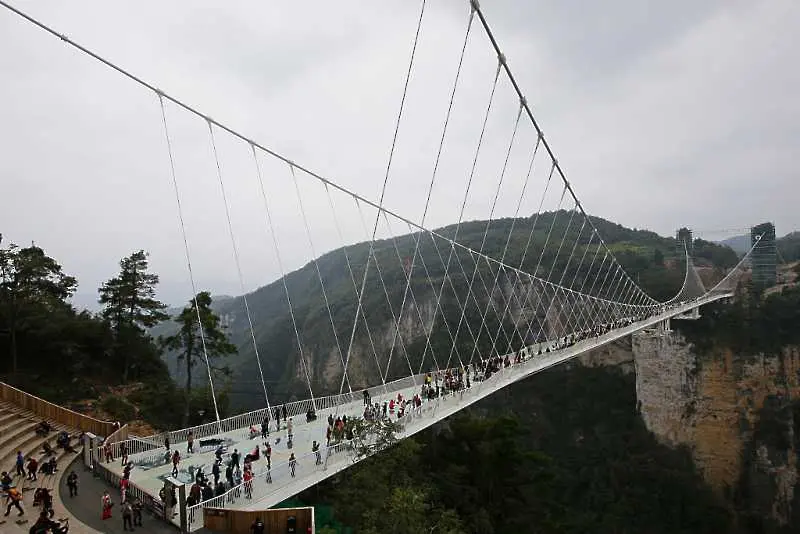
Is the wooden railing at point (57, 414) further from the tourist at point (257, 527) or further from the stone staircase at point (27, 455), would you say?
the tourist at point (257, 527)

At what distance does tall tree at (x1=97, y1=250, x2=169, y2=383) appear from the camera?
2572cm

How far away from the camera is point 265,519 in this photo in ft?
27.4

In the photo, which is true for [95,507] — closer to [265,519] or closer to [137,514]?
[137,514]

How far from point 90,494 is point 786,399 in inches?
1956

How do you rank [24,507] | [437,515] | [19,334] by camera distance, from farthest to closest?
[19,334] < [437,515] < [24,507]

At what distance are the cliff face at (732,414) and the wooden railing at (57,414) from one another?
4621 cm

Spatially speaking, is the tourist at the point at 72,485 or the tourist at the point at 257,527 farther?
the tourist at the point at 72,485

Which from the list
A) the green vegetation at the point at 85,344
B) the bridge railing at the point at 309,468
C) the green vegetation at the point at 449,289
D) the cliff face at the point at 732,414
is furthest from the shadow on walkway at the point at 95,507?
the cliff face at the point at 732,414

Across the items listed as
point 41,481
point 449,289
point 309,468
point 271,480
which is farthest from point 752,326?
point 41,481

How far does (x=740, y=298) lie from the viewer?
157 feet

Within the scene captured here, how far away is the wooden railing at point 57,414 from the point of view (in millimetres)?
13930

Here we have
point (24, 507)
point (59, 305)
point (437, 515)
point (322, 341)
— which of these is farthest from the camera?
point (322, 341)

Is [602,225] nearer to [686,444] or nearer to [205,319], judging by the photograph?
[686,444]

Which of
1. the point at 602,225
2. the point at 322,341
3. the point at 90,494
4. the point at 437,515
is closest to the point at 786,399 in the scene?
the point at 437,515
